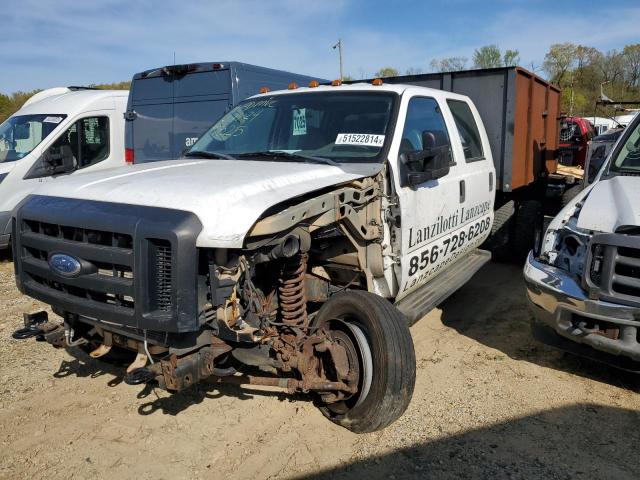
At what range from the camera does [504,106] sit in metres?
6.22

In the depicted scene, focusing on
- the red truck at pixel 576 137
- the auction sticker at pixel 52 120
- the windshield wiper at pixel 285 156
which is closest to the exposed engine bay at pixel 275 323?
the windshield wiper at pixel 285 156

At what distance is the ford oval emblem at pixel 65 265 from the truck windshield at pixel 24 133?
607 cm

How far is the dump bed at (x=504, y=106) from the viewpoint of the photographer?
6.20 meters

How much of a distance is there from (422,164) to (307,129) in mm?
1015

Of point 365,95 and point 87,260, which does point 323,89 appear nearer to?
point 365,95

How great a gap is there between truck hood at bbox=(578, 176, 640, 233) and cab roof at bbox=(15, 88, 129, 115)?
757 centimetres

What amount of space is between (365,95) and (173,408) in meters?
2.79

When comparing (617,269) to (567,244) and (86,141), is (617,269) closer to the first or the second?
(567,244)

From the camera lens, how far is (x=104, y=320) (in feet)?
9.25

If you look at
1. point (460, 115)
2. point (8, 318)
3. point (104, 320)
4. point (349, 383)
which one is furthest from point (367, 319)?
point (8, 318)

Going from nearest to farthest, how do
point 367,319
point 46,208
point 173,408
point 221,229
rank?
point 221,229
point 46,208
point 367,319
point 173,408

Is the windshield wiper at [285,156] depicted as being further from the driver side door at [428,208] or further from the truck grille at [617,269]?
the truck grille at [617,269]

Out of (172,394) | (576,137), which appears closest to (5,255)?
(172,394)

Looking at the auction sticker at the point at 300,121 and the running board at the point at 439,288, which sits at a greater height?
the auction sticker at the point at 300,121
